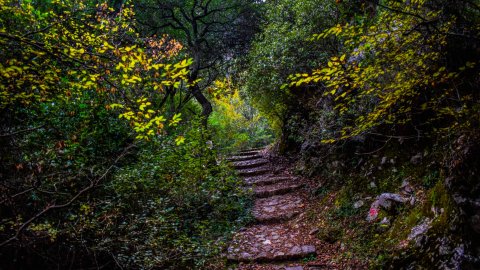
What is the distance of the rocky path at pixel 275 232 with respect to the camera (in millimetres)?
5148

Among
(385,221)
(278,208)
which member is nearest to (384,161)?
(385,221)

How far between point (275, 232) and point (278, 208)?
Result: 1067 millimetres

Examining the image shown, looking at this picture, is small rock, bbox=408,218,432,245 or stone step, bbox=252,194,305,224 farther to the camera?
stone step, bbox=252,194,305,224

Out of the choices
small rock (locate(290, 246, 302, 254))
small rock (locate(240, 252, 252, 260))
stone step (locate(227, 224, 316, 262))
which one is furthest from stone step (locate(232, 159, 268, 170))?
small rock (locate(290, 246, 302, 254))

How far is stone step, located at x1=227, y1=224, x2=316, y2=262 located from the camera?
5.19 m

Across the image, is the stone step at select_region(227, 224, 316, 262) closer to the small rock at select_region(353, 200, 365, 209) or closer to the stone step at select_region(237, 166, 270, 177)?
the small rock at select_region(353, 200, 365, 209)

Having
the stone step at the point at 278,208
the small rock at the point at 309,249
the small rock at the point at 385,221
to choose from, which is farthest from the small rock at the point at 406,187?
the stone step at the point at 278,208

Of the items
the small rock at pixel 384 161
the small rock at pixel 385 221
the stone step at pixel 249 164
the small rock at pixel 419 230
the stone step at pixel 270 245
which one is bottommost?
the stone step at pixel 270 245

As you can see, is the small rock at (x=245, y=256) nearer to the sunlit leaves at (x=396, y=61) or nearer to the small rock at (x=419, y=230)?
the small rock at (x=419, y=230)

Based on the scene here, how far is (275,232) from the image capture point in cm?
628

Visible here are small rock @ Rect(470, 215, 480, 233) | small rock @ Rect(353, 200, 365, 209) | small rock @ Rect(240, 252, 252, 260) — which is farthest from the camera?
small rock @ Rect(353, 200, 365, 209)

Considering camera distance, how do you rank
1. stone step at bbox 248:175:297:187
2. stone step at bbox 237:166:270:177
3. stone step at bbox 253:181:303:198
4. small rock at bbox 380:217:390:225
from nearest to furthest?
small rock at bbox 380:217:390:225, stone step at bbox 253:181:303:198, stone step at bbox 248:175:297:187, stone step at bbox 237:166:270:177

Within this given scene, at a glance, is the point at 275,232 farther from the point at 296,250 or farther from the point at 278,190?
the point at 278,190

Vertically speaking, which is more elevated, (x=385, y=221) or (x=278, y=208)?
(x=385, y=221)
